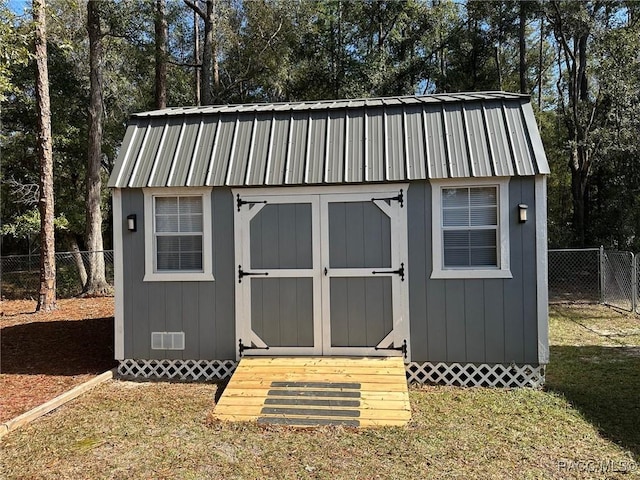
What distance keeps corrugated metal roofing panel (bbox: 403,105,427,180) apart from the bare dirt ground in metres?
4.51

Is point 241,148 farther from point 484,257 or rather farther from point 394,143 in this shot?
point 484,257

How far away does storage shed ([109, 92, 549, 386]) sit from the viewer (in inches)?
184

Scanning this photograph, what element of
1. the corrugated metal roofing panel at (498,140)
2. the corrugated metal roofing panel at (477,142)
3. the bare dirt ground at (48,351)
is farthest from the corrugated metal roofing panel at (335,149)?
the bare dirt ground at (48,351)

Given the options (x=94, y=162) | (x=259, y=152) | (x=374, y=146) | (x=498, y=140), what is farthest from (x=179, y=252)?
(x=94, y=162)

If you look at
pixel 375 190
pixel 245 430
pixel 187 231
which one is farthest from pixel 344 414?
pixel 187 231

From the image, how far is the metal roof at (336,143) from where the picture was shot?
4.71 m

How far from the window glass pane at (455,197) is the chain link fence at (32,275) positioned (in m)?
10.6

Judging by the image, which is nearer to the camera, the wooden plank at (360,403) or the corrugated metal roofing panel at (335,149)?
the wooden plank at (360,403)

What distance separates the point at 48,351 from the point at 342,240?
15.6ft

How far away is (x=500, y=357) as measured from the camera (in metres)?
4.68

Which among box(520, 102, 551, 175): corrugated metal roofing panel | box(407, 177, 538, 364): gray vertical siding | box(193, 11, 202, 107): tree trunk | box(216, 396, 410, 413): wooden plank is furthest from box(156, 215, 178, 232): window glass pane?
box(193, 11, 202, 107): tree trunk

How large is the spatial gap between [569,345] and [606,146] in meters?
9.88

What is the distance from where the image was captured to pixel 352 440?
3553mm

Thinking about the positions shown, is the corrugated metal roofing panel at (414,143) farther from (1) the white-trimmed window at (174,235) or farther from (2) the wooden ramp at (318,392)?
(1) the white-trimmed window at (174,235)
